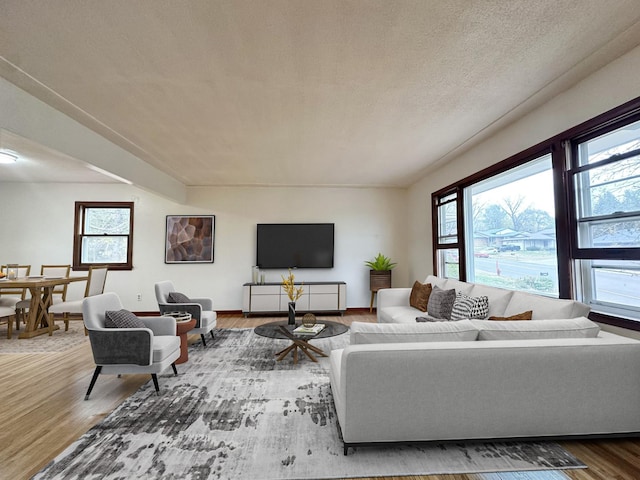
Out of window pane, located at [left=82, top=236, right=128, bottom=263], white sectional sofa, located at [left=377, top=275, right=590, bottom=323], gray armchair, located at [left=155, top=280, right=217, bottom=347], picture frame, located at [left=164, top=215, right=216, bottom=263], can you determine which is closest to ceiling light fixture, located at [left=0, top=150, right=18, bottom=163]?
window pane, located at [left=82, top=236, right=128, bottom=263]

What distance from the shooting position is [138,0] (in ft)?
5.64

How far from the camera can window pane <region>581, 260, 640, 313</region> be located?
7.41 ft

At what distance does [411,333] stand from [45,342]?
508 centimetres

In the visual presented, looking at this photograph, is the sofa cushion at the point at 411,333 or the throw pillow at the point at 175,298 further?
the throw pillow at the point at 175,298

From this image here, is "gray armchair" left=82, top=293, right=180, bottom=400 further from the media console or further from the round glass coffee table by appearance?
the media console

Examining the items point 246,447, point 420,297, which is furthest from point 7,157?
point 420,297

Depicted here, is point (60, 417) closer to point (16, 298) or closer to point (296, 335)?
point (296, 335)

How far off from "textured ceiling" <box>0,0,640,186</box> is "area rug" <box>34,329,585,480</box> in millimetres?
2561

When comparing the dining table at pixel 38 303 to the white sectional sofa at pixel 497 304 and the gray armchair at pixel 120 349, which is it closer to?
the gray armchair at pixel 120 349

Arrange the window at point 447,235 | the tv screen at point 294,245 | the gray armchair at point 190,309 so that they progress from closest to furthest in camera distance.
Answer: the gray armchair at point 190,309 < the window at point 447,235 < the tv screen at point 294,245

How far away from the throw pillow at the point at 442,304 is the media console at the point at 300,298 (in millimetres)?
2505

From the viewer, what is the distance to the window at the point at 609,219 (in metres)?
2.25

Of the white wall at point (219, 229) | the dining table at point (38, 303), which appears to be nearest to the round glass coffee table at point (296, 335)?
the white wall at point (219, 229)

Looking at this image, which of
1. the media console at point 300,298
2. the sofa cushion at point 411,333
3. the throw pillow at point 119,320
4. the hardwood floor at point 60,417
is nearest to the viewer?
the hardwood floor at point 60,417
